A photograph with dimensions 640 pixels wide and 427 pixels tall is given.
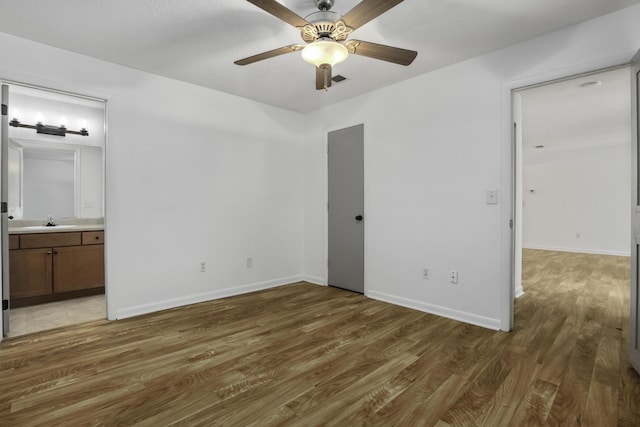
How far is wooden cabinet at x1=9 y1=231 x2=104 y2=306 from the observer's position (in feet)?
11.2

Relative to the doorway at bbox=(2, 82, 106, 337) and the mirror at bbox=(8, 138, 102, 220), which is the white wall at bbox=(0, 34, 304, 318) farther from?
the mirror at bbox=(8, 138, 102, 220)

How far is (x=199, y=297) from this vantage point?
357cm

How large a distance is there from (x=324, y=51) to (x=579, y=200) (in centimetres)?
848

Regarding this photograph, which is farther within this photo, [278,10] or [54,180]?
[54,180]

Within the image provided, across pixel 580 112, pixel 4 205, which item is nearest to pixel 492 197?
pixel 580 112

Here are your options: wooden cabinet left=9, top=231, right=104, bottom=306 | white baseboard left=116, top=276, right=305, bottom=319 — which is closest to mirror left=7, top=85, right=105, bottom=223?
wooden cabinet left=9, top=231, right=104, bottom=306

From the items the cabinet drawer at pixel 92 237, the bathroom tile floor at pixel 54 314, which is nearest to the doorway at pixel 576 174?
the bathroom tile floor at pixel 54 314

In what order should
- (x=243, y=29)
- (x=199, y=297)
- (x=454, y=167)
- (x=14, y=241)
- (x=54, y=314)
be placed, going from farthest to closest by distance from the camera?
(x=199, y=297), (x=14, y=241), (x=54, y=314), (x=454, y=167), (x=243, y=29)

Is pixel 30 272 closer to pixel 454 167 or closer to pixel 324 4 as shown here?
pixel 324 4

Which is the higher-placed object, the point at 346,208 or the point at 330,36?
the point at 330,36

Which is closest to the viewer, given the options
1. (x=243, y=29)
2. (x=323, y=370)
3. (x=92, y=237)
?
(x=323, y=370)

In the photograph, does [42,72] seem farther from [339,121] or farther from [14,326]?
[339,121]

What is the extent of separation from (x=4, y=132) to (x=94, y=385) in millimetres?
2201

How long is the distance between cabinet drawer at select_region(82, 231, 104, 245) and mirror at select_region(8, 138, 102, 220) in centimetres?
64
